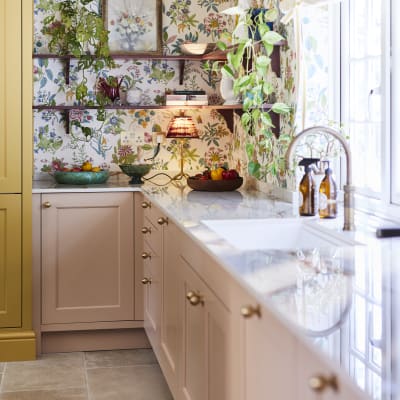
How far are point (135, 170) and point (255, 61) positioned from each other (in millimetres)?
1085

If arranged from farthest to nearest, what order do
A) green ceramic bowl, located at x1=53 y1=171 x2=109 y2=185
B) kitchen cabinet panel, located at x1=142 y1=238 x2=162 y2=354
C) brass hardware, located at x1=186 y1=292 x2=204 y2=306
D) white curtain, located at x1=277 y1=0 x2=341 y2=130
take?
green ceramic bowl, located at x1=53 y1=171 x2=109 y2=185 < kitchen cabinet panel, located at x1=142 y1=238 x2=162 y2=354 < white curtain, located at x1=277 y1=0 x2=341 y2=130 < brass hardware, located at x1=186 y1=292 x2=204 y2=306

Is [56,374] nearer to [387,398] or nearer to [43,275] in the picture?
[43,275]

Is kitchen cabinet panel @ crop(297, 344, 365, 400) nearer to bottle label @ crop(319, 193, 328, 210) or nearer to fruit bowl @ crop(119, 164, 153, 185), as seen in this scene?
bottle label @ crop(319, 193, 328, 210)

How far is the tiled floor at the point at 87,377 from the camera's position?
358cm

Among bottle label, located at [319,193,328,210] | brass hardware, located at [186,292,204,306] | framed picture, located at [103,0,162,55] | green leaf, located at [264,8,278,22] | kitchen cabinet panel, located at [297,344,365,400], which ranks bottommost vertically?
brass hardware, located at [186,292,204,306]

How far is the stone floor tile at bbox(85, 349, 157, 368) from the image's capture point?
161 inches

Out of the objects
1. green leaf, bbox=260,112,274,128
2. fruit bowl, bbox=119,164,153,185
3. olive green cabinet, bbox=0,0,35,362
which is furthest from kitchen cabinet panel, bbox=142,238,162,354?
green leaf, bbox=260,112,274,128

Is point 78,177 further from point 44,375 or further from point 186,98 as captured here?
point 44,375

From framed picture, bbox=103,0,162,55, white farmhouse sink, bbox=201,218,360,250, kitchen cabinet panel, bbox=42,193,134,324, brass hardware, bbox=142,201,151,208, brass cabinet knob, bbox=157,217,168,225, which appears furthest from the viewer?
framed picture, bbox=103,0,162,55

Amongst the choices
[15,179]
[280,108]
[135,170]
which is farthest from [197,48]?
[15,179]

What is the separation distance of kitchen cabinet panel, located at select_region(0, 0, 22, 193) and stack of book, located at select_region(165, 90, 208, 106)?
2.97ft

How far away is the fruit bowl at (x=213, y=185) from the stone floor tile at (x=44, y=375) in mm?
1132

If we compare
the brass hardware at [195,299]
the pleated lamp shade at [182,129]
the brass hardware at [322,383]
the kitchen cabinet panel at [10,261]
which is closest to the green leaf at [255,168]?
the pleated lamp shade at [182,129]

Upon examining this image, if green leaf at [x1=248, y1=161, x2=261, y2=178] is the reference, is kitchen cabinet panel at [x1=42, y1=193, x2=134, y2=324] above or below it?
below
